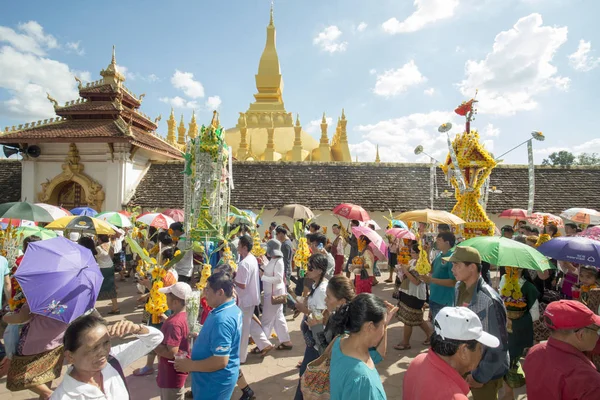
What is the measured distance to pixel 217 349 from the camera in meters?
2.85

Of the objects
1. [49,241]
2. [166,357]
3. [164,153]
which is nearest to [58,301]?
[49,241]

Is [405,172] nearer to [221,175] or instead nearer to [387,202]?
[387,202]

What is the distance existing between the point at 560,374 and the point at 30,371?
438 cm

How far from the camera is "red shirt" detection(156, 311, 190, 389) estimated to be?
325 centimetres

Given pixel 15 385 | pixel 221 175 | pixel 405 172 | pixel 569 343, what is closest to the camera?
pixel 569 343

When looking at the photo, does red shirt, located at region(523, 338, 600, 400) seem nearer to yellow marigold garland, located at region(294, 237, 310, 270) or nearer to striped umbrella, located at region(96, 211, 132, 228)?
yellow marigold garland, located at region(294, 237, 310, 270)

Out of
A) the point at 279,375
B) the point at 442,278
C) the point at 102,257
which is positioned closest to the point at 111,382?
the point at 279,375

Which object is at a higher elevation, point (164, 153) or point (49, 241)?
point (164, 153)

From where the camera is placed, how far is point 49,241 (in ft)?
10.4

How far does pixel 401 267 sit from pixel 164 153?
14096 mm

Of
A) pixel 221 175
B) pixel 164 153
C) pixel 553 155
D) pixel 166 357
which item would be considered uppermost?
pixel 553 155

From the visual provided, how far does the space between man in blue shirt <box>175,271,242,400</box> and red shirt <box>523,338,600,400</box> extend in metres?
2.20

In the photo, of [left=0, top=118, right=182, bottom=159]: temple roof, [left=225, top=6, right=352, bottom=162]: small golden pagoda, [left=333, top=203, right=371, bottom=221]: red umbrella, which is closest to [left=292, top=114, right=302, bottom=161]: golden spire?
[left=225, top=6, right=352, bottom=162]: small golden pagoda

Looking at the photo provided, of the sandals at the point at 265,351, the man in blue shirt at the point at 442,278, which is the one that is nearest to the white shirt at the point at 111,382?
the sandals at the point at 265,351
